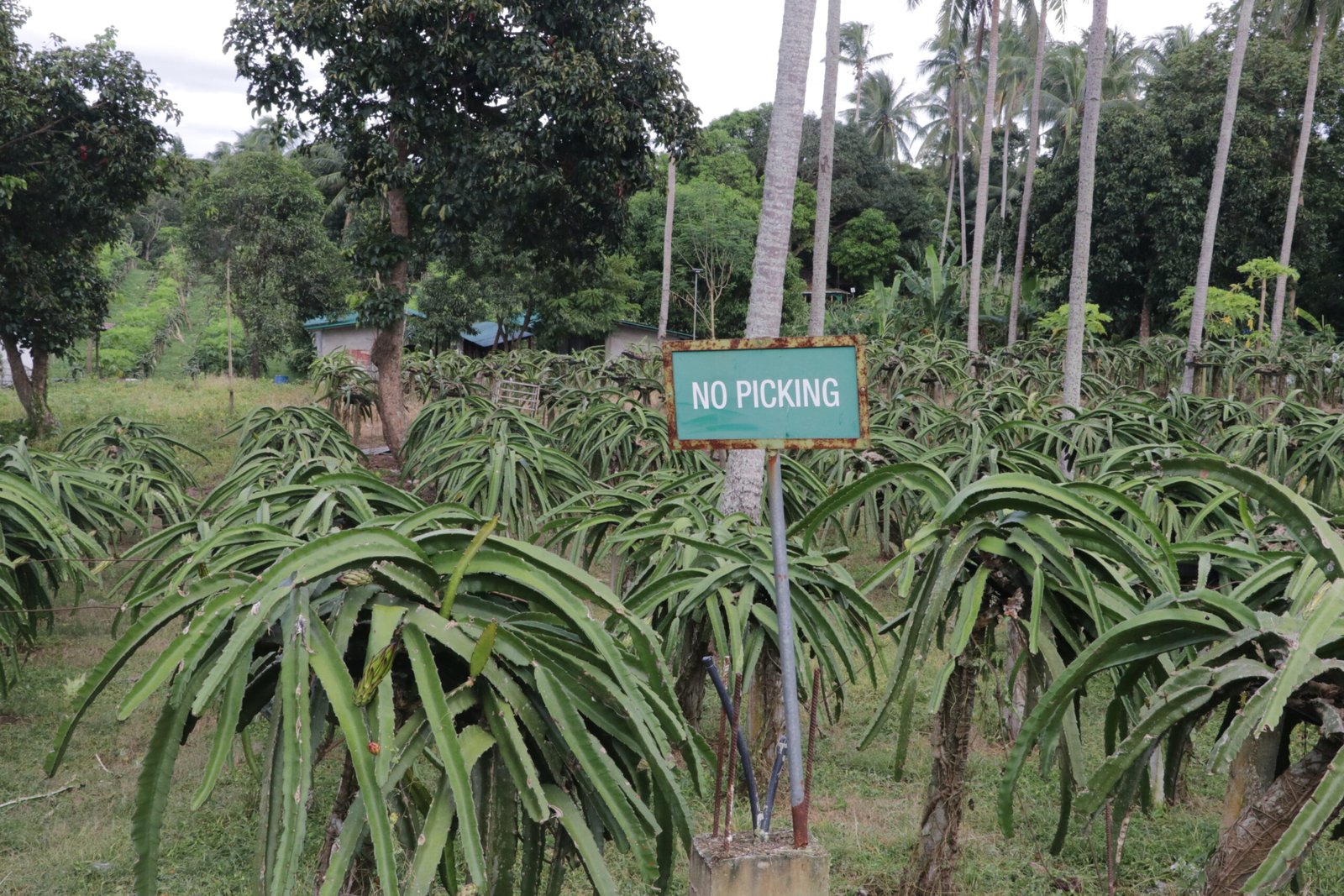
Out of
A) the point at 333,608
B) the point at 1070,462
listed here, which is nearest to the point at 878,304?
the point at 1070,462

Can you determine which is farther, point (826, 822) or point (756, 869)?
point (826, 822)

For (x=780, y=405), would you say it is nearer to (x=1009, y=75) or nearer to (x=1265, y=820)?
(x=1265, y=820)

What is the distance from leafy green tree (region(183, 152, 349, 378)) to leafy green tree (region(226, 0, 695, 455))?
1513cm

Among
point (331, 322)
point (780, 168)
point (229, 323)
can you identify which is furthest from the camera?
point (331, 322)

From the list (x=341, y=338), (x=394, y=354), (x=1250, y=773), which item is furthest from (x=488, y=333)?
(x=1250, y=773)

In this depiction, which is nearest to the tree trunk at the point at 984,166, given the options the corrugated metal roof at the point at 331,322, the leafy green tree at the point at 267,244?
the corrugated metal roof at the point at 331,322

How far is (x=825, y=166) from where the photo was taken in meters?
10.8

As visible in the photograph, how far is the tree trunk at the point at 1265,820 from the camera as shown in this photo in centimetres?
231

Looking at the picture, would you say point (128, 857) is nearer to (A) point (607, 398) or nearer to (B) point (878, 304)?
(A) point (607, 398)

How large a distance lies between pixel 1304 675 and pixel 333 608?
79.8 inches

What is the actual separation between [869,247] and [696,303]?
8.76m

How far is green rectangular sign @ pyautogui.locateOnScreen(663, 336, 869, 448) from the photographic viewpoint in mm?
2873

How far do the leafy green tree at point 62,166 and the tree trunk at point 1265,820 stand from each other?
12.6 meters

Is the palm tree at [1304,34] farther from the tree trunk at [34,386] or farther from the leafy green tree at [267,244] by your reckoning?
the leafy green tree at [267,244]
